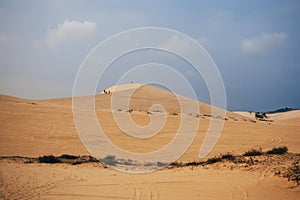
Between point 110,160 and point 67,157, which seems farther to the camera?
point 67,157

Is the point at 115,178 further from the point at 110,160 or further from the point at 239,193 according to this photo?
the point at 239,193

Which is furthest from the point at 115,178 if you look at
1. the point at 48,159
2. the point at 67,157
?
the point at 67,157

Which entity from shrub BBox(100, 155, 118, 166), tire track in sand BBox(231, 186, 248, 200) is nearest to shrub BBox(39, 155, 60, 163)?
shrub BBox(100, 155, 118, 166)

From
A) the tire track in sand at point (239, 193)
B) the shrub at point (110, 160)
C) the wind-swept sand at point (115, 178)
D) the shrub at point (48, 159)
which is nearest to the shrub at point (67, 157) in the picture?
the shrub at point (48, 159)

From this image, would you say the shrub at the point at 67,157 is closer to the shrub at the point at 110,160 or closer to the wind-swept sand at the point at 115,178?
the wind-swept sand at the point at 115,178

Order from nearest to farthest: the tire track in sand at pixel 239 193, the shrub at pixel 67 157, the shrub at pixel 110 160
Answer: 1. the tire track in sand at pixel 239 193
2. the shrub at pixel 110 160
3. the shrub at pixel 67 157

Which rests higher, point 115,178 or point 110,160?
point 110,160

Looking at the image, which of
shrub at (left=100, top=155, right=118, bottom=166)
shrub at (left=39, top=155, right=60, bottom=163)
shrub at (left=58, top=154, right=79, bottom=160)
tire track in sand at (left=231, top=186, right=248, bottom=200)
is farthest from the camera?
shrub at (left=58, top=154, right=79, bottom=160)

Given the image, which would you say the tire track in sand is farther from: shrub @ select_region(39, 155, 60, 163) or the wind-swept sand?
shrub @ select_region(39, 155, 60, 163)

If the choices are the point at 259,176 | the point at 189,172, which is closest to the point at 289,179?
the point at 259,176

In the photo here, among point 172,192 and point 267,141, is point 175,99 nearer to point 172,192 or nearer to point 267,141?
point 267,141

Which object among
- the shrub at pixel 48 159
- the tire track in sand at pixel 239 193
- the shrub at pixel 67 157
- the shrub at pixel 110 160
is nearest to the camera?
the tire track in sand at pixel 239 193

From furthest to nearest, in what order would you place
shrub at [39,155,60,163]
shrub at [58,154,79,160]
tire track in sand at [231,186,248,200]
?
shrub at [58,154,79,160]
shrub at [39,155,60,163]
tire track in sand at [231,186,248,200]

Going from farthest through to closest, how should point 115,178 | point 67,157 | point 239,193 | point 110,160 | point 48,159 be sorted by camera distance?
point 67,157
point 110,160
point 48,159
point 115,178
point 239,193
